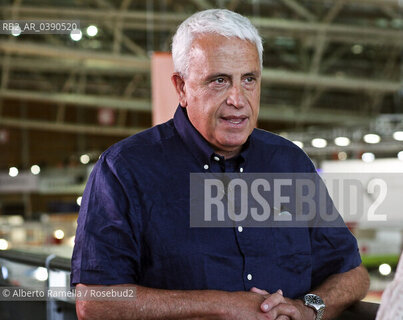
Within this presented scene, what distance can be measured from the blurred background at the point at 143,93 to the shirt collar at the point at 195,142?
27.2ft

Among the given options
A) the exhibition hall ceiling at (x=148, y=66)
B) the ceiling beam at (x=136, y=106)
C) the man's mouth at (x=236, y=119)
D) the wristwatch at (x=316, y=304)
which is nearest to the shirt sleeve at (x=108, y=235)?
the man's mouth at (x=236, y=119)

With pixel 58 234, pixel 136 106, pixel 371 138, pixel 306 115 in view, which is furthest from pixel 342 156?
pixel 136 106

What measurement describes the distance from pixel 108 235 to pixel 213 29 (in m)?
0.61

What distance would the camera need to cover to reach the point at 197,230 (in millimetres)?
1705

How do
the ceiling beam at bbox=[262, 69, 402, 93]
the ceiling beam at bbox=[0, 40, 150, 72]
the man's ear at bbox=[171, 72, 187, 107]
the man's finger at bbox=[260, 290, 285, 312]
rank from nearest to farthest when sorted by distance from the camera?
the man's finger at bbox=[260, 290, 285, 312] < the man's ear at bbox=[171, 72, 187, 107] < the ceiling beam at bbox=[0, 40, 150, 72] < the ceiling beam at bbox=[262, 69, 402, 93]

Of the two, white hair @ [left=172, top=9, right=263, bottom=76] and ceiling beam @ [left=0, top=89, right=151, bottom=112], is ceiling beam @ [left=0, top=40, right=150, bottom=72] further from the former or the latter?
white hair @ [left=172, top=9, right=263, bottom=76]

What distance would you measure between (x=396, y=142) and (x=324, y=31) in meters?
4.69

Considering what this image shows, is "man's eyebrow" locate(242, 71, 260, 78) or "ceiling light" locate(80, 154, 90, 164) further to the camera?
"ceiling light" locate(80, 154, 90, 164)

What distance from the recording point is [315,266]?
6.27 ft

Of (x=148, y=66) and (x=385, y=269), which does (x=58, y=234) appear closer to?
(x=148, y=66)

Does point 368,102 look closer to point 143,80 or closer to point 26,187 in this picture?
point 143,80

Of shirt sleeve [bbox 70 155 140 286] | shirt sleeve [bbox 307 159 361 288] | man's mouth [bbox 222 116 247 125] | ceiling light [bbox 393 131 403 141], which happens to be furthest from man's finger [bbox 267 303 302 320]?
ceiling light [bbox 393 131 403 141]

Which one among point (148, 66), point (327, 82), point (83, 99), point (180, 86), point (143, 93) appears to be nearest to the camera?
point (180, 86)

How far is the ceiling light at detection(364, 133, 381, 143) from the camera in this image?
12438 mm
